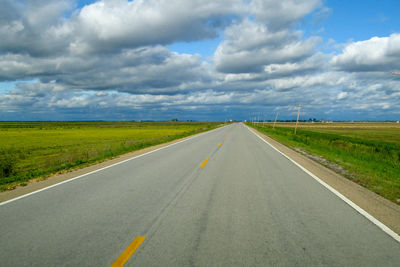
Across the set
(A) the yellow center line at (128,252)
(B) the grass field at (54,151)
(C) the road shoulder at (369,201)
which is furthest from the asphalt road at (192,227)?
(B) the grass field at (54,151)

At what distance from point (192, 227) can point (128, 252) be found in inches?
45.7

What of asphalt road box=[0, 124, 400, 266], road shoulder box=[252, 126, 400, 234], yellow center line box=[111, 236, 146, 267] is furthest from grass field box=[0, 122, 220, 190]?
road shoulder box=[252, 126, 400, 234]

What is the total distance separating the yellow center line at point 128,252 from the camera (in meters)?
3.16

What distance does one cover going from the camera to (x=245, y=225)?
4336 millimetres

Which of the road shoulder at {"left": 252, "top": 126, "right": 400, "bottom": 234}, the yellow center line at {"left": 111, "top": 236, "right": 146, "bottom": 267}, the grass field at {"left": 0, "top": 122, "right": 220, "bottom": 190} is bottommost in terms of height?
the grass field at {"left": 0, "top": 122, "right": 220, "bottom": 190}

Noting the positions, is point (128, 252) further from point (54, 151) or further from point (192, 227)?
point (54, 151)

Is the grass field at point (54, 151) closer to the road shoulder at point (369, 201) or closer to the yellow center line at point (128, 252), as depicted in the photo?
the yellow center line at point (128, 252)

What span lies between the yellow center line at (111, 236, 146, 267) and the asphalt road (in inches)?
2.7

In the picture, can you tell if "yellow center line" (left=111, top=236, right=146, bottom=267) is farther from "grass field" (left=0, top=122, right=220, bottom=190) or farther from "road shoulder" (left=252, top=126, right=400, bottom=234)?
"grass field" (left=0, top=122, right=220, bottom=190)

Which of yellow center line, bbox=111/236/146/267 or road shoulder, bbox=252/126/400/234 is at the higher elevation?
road shoulder, bbox=252/126/400/234

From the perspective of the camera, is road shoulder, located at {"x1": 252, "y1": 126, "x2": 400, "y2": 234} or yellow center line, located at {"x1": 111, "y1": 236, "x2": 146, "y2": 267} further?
road shoulder, located at {"x1": 252, "y1": 126, "x2": 400, "y2": 234}

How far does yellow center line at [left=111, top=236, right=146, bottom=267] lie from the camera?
3.16 metres

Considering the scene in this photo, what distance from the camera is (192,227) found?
167 inches

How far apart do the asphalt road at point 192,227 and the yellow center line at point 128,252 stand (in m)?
0.07
